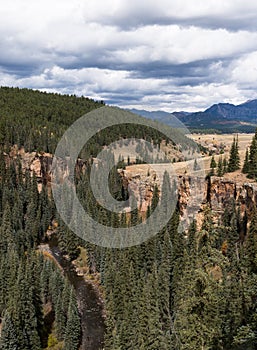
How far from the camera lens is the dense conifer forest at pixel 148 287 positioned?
26984 mm

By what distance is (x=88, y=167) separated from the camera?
167 meters

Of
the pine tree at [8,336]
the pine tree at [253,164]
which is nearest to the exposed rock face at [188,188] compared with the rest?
the pine tree at [253,164]

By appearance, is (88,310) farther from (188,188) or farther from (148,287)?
(188,188)

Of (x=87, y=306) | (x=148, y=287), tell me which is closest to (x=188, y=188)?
(x=87, y=306)

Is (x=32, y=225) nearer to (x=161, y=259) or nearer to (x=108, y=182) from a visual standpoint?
(x=108, y=182)

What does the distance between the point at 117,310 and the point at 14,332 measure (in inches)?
681

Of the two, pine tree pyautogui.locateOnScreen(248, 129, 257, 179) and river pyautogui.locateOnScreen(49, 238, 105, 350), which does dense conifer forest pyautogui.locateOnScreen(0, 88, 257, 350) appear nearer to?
pine tree pyautogui.locateOnScreen(248, 129, 257, 179)

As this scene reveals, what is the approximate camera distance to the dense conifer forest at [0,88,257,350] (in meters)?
27.0

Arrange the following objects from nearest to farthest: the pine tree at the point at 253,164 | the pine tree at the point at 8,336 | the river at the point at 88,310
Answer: the pine tree at the point at 8,336 < the river at the point at 88,310 < the pine tree at the point at 253,164

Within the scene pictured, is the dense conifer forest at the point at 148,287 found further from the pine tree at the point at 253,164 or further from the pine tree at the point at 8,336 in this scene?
the pine tree at the point at 253,164

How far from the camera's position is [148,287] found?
63.8m

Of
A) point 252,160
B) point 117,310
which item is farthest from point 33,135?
point 117,310

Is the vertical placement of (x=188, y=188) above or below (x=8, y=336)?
above

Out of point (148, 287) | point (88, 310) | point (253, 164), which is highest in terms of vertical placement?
point (253, 164)
